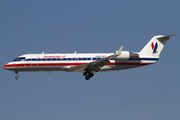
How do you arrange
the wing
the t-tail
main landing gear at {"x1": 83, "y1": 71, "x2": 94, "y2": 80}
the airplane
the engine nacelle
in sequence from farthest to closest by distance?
the t-tail, main landing gear at {"x1": 83, "y1": 71, "x2": 94, "y2": 80}, the airplane, the engine nacelle, the wing

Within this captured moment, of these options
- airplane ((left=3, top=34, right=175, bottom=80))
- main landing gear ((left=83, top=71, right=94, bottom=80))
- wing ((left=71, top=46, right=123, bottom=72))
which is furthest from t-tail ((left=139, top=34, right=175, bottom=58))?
main landing gear ((left=83, top=71, right=94, bottom=80))

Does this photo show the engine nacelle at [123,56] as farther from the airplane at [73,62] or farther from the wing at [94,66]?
the wing at [94,66]

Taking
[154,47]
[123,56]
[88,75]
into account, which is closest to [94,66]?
[88,75]

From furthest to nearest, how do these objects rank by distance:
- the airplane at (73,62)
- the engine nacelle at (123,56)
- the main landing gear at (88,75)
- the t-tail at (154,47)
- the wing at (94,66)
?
the t-tail at (154,47), the main landing gear at (88,75), the airplane at (73,62), the engine nacelle at (123,56), the wing at (94,66)

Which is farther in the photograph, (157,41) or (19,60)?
(157,41)

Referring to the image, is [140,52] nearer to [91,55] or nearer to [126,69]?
[126,69]

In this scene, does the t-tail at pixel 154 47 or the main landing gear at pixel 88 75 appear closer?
the main landing gear at pixel 88 75

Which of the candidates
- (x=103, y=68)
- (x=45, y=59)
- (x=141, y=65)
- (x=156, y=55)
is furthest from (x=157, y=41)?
(x=45, y=59)

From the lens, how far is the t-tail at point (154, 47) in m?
36.0

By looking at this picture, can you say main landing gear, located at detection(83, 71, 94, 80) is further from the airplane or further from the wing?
the wing

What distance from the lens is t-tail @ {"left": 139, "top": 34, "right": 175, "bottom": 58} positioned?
3599 cm

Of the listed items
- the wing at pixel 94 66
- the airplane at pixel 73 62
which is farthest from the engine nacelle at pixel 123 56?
the wing at pixel 94 66

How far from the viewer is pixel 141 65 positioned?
35094 millimetres

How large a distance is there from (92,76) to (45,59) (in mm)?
6278
